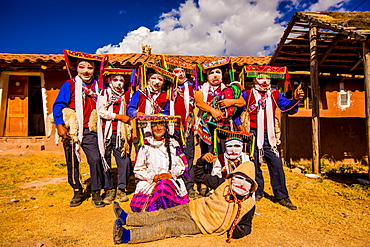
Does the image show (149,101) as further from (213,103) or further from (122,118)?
(213,103)

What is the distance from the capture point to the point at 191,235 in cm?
253

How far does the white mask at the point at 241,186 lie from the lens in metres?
2.50

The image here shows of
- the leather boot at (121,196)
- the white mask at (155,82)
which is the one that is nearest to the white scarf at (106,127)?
the leather boot at (121,196)

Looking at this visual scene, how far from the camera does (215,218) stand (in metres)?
2.52

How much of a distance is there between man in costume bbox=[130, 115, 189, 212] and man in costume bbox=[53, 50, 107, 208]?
2.70ft

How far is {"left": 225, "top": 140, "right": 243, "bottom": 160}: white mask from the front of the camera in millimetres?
3016

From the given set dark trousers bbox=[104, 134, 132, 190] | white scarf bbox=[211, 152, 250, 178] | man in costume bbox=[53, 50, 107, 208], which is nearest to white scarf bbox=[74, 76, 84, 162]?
man in costume bbox=[53, 50, 107, 208]

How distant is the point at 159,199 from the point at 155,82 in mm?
1583

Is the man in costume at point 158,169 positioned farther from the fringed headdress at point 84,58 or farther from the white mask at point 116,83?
the fringed headdress at point 84,58

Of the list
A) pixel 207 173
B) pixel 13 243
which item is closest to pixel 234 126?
pixel 207 173

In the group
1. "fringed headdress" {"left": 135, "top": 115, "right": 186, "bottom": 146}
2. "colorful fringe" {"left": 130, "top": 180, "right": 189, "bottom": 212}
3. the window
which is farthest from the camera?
the window

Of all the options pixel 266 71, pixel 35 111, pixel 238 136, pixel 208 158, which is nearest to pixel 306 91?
pixel 266 71

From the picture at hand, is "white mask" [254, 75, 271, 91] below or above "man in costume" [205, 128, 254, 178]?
above

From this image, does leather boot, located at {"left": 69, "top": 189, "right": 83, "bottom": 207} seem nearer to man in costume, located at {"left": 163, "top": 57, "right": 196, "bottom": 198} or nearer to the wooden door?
man in costume, located at {"left": 163, "top": 57, "right": 196, "bottom": 198}
